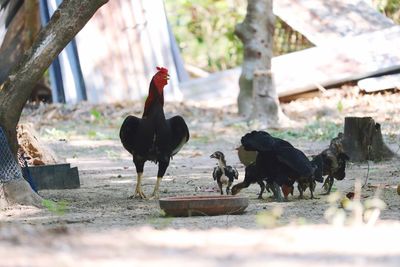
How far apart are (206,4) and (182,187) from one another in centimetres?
1645

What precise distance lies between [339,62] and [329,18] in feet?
5.83

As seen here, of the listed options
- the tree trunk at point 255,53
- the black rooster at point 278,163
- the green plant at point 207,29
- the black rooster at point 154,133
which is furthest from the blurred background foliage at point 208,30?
the black rooster at point 278,163

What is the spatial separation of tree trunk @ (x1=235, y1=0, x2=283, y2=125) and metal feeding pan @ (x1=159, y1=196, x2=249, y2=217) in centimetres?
961

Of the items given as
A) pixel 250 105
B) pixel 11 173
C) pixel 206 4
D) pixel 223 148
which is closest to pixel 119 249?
pixel 11 173

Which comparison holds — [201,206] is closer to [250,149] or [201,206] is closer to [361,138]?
[250,149]

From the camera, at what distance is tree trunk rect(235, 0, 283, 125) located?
57.5 feet

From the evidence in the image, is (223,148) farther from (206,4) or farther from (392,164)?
(206,4)

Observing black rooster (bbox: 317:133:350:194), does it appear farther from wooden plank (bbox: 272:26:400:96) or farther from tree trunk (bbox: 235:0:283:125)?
wooden plank (bbox: 272:26:400:96)

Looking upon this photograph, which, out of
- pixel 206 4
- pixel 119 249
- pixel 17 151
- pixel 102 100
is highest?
pixel 206 4

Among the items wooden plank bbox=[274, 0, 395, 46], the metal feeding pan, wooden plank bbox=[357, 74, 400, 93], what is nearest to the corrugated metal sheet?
wooden plank bbox=[274, 0, 395, 46]

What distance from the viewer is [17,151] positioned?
8938 mm

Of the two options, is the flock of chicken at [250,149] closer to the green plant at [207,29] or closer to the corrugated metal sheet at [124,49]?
the corrugated metal sheet at [124,49]

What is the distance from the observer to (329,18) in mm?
20516

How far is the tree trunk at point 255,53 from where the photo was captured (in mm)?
17516
